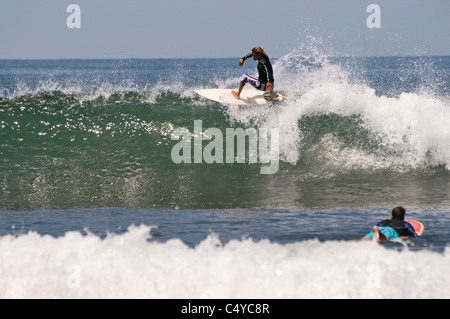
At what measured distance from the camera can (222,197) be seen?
8.91 m

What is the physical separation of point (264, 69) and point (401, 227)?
6.90 metres

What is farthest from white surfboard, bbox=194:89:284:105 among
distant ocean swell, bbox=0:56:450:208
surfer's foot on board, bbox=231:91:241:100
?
distant ocean swell, bbox=0:56:450:208

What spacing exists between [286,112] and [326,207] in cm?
494

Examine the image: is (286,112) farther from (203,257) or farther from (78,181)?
(203,257)

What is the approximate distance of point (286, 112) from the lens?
1255cm

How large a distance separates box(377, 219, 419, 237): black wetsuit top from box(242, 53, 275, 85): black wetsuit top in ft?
22.0

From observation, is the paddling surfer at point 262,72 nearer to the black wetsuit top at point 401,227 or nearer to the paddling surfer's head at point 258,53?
the paddling surfer's head at point 258,53

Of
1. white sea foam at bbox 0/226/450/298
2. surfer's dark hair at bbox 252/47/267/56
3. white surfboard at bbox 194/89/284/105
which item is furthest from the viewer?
white surfboard at bbox 194/89/284/105

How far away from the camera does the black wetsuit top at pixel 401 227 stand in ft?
20.0

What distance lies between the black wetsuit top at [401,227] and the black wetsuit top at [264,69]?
22.0 ft

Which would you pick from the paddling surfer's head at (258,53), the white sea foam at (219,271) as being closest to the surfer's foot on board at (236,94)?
the paddling surfer's head at (258,53)

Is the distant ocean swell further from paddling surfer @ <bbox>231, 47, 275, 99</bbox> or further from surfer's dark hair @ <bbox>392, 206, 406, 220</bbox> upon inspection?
surfer's dark hair @ <bbox>392, 206, 406, 220</bbox>

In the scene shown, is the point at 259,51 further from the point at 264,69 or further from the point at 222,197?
the point at 222,197

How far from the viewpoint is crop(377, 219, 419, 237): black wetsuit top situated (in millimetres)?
6109
